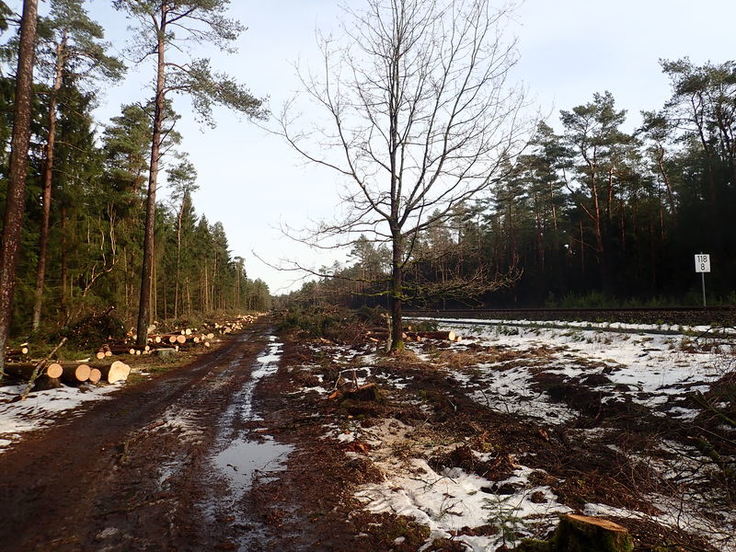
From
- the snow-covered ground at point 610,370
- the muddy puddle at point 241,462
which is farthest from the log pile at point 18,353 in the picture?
the snow-covered ground at point 610,370

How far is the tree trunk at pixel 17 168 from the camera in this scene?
8.41m

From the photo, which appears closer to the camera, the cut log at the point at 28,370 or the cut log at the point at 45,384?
the cut log at the point at 45,384

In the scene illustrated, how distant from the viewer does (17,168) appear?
8.60 meters

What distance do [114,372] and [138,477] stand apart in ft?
21.5

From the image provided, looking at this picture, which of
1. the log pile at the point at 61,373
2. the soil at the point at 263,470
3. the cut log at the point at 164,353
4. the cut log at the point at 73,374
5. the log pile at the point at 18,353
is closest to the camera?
the soil at the point at 263,470

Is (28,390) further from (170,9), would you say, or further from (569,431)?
(170,9)

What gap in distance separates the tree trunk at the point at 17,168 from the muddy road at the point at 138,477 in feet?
11.0

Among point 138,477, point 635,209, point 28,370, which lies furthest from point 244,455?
point 635,209

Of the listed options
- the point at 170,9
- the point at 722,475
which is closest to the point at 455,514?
the point at 722,475

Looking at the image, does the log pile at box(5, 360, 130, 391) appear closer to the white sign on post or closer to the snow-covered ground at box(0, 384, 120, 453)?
the snow-covered ground at box(0, 384, 120, 453)

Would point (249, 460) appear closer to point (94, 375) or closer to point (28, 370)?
point (94, 375)

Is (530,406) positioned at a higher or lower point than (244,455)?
higher

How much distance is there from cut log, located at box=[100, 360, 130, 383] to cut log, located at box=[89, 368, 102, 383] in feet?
0.50

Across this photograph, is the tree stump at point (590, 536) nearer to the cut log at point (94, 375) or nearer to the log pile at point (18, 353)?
the cut log at point (94, 375)
